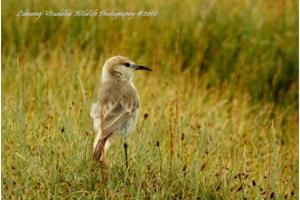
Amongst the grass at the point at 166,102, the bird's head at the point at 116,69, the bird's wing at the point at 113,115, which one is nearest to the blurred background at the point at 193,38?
the grass at the point at 166,102

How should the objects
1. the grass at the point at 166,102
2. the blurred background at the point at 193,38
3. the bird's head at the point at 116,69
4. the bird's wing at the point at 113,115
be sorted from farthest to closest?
the blurred background at the point at 193,38 < the bird's head at the point at 116,69 < the grass at the point at 166,102 < the bird's wing at the point at 113,115

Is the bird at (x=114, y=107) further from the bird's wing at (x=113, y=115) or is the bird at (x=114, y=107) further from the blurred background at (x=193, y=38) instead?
the blurred background at (x=193, y=38)

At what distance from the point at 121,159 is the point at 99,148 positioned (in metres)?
0.36

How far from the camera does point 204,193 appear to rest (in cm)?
538

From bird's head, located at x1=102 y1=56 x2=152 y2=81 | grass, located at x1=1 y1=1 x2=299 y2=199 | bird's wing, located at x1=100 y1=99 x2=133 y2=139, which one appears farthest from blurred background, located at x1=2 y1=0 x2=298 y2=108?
bird's wing, located at x1=100 y1=99 x2=133 y2=139

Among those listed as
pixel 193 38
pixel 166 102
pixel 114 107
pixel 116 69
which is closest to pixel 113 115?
pixel 114 107

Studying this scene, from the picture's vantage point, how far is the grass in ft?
17.4

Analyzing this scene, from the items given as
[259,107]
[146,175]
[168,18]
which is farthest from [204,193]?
[168,18]

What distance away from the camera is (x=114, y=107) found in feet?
17.7

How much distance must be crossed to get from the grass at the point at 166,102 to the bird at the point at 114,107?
120mm

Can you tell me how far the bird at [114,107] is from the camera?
16.9 ft

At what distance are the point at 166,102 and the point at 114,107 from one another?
1.70m

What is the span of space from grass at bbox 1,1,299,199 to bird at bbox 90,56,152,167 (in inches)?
4.7

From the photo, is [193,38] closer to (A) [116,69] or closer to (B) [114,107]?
(A) [116,69]
